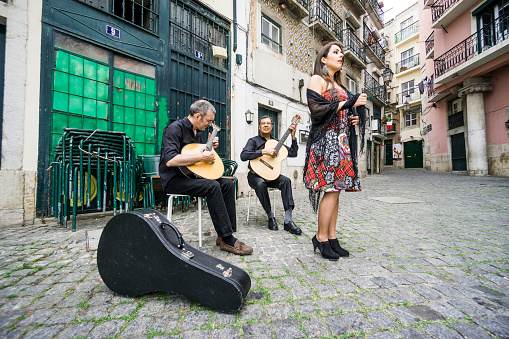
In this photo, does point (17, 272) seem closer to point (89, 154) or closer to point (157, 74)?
point (89, 154)

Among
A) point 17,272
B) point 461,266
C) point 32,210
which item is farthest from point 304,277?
point 32,210

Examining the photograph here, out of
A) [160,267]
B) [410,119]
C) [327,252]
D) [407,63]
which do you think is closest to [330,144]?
[327,252]

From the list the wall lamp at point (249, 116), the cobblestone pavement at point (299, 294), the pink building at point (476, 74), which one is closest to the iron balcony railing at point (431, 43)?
the pink building at point (476, 74)

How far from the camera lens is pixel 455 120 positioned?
1495 centimetres

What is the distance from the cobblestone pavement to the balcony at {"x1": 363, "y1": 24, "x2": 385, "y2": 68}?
17954mm

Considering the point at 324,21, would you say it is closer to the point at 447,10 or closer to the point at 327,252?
the point at 447,10

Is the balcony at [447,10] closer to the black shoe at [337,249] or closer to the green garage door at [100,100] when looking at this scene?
the green garage door at [100,100]

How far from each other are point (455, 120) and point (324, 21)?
11712 millimetres

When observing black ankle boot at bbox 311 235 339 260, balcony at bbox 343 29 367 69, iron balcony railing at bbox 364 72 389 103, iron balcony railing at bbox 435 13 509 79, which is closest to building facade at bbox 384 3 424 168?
iron balcony railing at bbox 364 72 389 103

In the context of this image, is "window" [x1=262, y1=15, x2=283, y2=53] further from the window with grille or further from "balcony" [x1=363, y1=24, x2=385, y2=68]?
"balcony" [x1=363, y1=24, x2=385, y2=68]

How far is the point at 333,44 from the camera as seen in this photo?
2219 millimetres

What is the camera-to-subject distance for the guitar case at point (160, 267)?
4.21 ft

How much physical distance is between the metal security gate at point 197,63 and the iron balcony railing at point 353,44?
929 centimetres

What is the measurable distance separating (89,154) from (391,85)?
3275 cm
